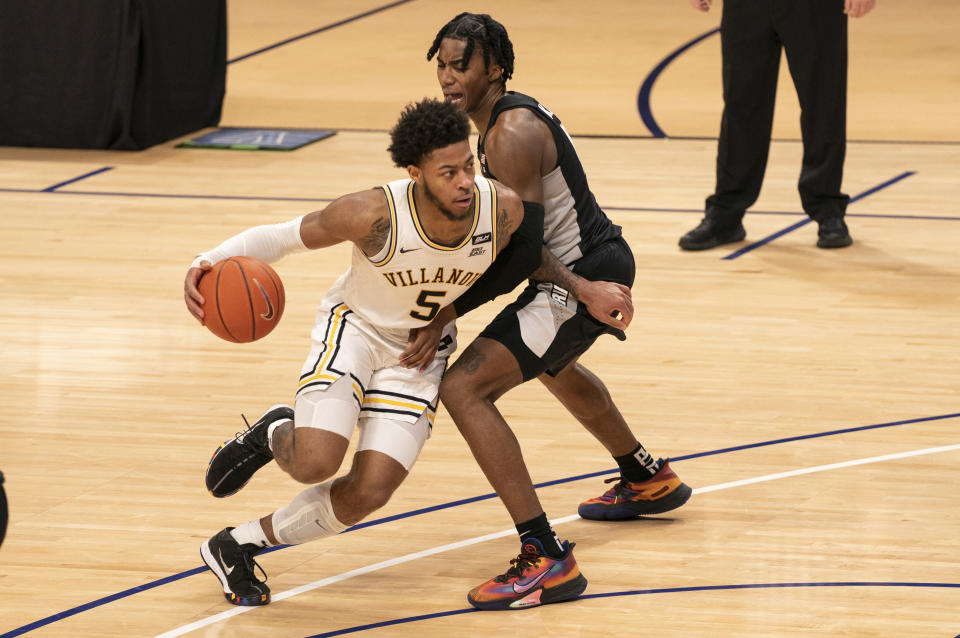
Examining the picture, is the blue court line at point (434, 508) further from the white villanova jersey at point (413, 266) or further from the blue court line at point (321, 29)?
the blue court line at point (321, 29)

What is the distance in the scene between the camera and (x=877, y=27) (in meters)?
16.4

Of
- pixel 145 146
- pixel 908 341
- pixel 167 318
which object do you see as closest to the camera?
pixel 908 341

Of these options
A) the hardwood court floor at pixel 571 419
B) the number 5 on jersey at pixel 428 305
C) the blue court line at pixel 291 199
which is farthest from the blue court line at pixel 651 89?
the number 5 on jersey at pixel 428 305

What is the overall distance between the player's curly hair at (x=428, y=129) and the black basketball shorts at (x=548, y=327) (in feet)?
2.01

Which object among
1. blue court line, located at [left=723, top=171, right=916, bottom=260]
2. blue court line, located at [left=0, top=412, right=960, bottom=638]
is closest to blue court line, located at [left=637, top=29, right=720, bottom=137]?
blue court line, located at [left=723, top=171, right=916, bottom=260]

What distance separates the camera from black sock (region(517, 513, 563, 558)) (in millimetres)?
4223

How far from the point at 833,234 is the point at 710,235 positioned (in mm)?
673

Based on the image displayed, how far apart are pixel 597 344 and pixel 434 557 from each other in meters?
2.54

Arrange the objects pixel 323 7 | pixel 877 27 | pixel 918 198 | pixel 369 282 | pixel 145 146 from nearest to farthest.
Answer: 1. pixel 369 282
2. pixel 918 198
3. pixel 145 146
4. pixel 877 27
5. pixel 323 7

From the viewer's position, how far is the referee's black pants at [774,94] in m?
8.28

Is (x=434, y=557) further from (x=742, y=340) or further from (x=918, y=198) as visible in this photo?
(x=918, y=198)

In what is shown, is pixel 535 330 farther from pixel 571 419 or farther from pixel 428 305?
pixel 571 419

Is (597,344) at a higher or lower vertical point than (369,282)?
lower

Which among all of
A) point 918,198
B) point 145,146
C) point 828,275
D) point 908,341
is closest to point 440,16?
point 145,146
